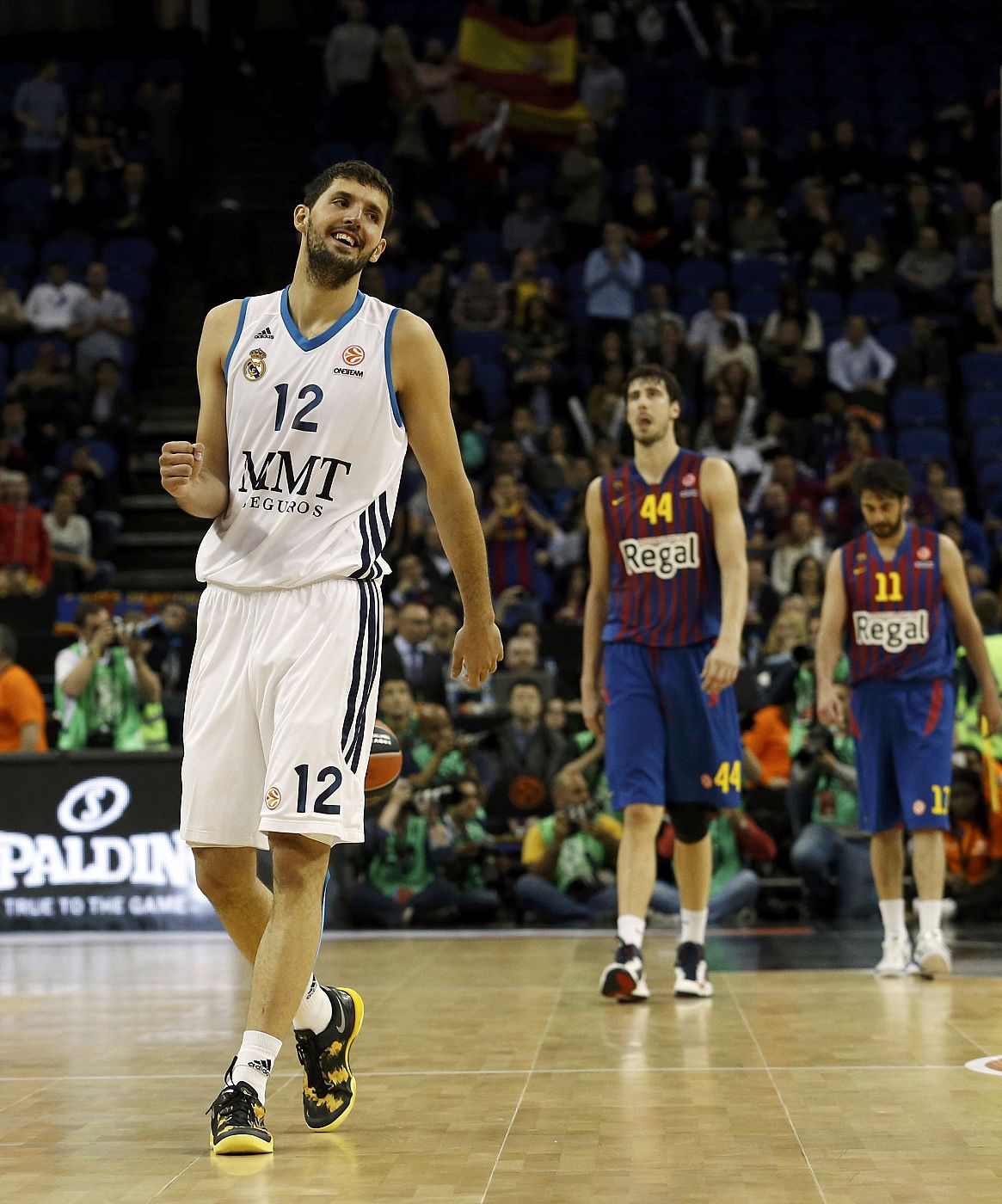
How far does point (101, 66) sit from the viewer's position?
18812mm

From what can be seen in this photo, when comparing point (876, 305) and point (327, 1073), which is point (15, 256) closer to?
point (876, 305)

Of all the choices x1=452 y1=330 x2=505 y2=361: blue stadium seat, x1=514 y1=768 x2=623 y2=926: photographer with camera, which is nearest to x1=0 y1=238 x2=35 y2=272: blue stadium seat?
x1=452 y1=330 x2=505 y2=361: blue stadium seat

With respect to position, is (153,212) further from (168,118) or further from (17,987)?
(17,987)

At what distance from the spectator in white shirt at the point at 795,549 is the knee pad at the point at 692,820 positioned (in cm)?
619

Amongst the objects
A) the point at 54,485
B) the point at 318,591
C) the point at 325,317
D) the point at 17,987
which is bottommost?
the point at 17,987

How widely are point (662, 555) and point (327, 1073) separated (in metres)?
2.93

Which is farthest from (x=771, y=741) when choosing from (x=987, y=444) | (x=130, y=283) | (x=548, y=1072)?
(x=130, y=283)

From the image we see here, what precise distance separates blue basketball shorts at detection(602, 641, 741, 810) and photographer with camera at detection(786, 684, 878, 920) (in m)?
3.02

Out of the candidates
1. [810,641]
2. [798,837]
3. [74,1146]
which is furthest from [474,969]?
[810,641]

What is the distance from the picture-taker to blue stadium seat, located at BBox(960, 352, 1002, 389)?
15.1 meters

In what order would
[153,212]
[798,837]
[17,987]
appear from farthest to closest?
[153,212], [798,837], [17,987]

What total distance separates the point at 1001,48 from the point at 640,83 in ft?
12.7

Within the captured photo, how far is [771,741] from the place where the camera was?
404 inches

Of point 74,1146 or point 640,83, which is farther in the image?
point 640,83
